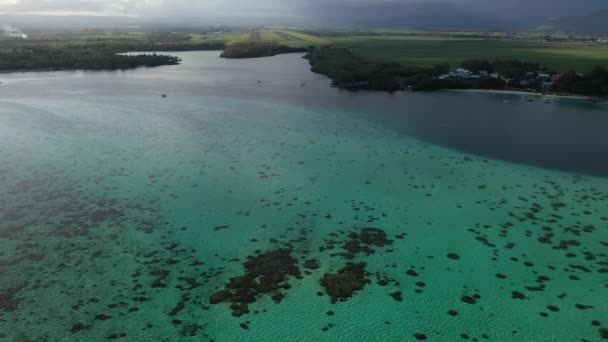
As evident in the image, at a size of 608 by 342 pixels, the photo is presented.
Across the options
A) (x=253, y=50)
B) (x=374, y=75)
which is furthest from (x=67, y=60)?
(x=374, y=75)

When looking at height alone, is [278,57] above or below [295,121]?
above

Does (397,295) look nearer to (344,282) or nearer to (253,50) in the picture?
(344,282)

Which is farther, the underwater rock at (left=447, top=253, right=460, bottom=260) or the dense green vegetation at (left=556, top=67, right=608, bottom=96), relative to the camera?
the dense green vegetation at (left=556, top=67, right=608, bottom=96)

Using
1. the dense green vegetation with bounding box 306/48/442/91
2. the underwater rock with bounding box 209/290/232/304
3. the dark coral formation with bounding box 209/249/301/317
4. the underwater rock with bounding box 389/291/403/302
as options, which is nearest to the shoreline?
the dense green vegetation with bounding box 306/48/442/91

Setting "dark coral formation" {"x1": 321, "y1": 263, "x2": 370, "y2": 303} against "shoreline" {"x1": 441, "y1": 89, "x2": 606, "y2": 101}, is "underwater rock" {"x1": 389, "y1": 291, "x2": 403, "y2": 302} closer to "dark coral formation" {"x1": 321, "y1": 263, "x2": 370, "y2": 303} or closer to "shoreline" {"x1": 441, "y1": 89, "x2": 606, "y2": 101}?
"dark coral formation" {"x1": 321, "y1": 263, "x2": 370, "y2": 303}

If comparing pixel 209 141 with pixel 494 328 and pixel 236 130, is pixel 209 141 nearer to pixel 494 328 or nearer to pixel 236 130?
pixel 236 130

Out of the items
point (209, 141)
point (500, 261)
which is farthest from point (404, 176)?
point (209, 141)

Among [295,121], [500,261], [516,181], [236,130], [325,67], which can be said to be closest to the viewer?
[500,261]
